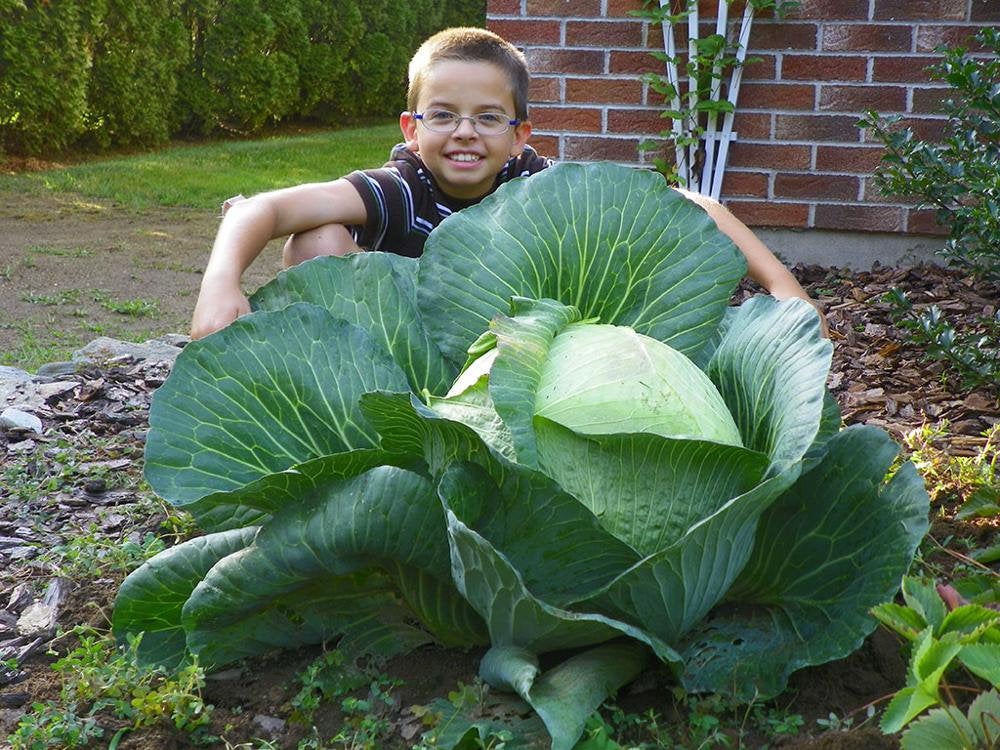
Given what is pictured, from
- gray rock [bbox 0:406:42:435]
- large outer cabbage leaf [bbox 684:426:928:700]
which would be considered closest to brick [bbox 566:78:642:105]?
gray rock [bbox 0:406:42:435]

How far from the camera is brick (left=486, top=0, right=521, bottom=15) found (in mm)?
5133

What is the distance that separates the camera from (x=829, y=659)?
1645 millimetres

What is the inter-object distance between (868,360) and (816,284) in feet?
3.70

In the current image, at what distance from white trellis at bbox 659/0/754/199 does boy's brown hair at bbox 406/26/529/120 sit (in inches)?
62.2

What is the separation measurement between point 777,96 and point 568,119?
969mm

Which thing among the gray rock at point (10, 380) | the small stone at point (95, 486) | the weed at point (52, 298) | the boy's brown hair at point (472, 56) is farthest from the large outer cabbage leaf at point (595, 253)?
the weed at point (52, 298)

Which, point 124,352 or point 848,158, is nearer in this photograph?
point 124,352

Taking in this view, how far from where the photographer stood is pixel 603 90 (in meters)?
5.19

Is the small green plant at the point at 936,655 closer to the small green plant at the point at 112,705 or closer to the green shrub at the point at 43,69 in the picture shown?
the small green plant at the point at 112,705

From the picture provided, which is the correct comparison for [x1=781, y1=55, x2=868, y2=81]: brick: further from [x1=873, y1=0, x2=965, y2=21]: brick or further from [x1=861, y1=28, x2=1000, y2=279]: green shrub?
[x1=861, y1=28, x2=1000, y2=279]: green shrub

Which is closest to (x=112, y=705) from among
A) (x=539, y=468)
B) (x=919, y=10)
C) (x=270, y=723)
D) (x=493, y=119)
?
(x=270, y=723)

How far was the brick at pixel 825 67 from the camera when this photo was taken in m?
4.93

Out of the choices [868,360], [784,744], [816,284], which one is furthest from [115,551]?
[816,284]

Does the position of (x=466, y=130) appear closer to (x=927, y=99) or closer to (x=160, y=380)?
(x=160, y=380)
